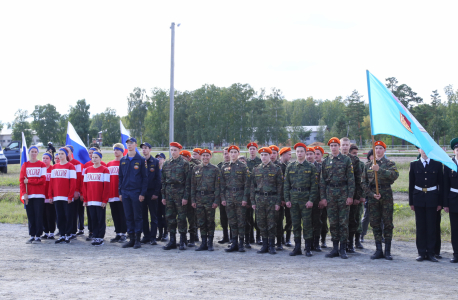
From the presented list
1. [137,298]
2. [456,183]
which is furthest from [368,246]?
[137,298]

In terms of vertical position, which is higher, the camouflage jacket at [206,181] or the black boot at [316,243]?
the camouflage jacket at [206,181]

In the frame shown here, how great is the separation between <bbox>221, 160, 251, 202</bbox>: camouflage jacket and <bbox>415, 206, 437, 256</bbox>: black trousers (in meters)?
3.26

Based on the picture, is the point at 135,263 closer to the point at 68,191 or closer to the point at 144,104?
the point at 68,191

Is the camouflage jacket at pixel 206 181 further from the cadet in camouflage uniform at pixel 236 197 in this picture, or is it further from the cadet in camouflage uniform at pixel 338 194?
the cadet in camouflage uniform at pixel 338 194

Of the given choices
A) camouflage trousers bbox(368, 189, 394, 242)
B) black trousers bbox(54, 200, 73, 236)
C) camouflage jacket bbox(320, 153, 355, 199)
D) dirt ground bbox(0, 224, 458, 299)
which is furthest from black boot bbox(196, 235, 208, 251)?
camouflage trousers bbox(368, 189, 394, 242)

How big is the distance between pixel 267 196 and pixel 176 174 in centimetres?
197

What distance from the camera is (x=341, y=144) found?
7852 millimetres

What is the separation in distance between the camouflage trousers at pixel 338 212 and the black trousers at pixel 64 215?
5.63 metres

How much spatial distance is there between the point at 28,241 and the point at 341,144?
7.14 m

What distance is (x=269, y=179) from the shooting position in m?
7.81

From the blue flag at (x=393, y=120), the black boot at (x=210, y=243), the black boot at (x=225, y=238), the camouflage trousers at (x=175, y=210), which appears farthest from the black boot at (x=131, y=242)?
the blue flag at (x=393, y=120)

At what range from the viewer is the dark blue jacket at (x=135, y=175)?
8.35 metres

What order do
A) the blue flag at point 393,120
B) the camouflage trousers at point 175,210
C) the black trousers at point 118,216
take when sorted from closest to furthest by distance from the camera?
1. the blue flag at point 393,120
2. the camouflage trousers at point 175,210
3. the black trousers at point 118,216

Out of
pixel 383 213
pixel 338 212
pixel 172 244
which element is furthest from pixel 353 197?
pixel 172 244
